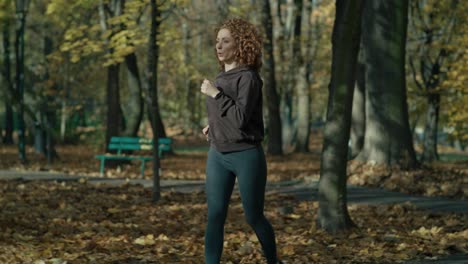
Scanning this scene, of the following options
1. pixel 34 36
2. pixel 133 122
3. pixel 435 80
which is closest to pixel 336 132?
pixel 133 122

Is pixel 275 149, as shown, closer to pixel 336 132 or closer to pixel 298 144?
pixel 298 144

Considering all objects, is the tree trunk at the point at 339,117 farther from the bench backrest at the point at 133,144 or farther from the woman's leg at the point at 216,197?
the bench backrest at the point at 133,144

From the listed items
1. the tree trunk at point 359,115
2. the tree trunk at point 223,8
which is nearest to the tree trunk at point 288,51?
the tree trunk at point 223,8

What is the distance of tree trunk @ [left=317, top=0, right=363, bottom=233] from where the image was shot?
9305mm

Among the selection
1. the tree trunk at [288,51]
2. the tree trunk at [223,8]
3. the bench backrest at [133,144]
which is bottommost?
the bench backrest at [133,144]

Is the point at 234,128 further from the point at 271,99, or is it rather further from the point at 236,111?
the point at 271,99

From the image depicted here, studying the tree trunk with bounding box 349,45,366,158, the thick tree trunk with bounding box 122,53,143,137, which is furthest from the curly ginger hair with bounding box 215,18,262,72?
the thick tree trunk with bounding box 122,53,143,137

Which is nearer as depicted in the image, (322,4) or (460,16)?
(460,16)

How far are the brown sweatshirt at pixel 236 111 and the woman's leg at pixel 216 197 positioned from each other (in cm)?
13

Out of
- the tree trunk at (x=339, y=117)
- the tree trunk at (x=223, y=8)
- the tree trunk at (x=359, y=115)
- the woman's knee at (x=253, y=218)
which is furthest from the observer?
the tree trunk at (x=223, y=8)

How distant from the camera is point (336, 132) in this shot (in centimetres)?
945

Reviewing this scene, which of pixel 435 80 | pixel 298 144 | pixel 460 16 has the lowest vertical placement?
pixel 298 144

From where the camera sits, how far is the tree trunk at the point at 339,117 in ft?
30.5

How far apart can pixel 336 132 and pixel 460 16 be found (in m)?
20.1
